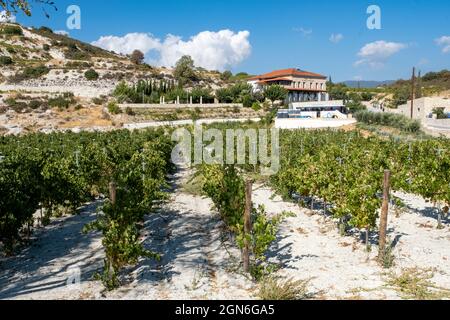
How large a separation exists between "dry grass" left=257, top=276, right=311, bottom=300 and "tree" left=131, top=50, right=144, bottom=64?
275 ft

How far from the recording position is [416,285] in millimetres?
6465

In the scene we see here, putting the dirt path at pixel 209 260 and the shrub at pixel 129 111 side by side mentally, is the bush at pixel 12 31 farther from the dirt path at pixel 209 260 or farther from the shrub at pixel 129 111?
the dirt path at pixel 209 260

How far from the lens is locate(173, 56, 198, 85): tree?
253 feet

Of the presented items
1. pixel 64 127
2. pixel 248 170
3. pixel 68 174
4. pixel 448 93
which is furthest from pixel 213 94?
pixel 68 174

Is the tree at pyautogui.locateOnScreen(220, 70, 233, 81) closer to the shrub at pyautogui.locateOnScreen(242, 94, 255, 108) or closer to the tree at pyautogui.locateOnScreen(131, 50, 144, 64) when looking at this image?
the tree at pyautogui.locateOnScreen(131, 50, 144, 64)

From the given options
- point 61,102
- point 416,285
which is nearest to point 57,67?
point 61,102

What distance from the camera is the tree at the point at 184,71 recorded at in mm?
77125

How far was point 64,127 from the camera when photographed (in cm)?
4112

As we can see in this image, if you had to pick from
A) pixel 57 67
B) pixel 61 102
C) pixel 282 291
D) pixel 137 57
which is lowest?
pixel 282 291

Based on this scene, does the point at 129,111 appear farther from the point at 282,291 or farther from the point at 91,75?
the point at 282,291

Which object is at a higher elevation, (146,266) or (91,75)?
(91,75)

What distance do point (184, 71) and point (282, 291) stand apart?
7621 cm

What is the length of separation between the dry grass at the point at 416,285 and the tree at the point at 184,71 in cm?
7104

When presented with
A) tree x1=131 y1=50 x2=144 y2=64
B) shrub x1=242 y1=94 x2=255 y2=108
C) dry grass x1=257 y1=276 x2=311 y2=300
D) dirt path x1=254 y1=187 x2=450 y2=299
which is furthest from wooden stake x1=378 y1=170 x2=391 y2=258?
tree x1=131 y1=50 x2=144 y2=64
